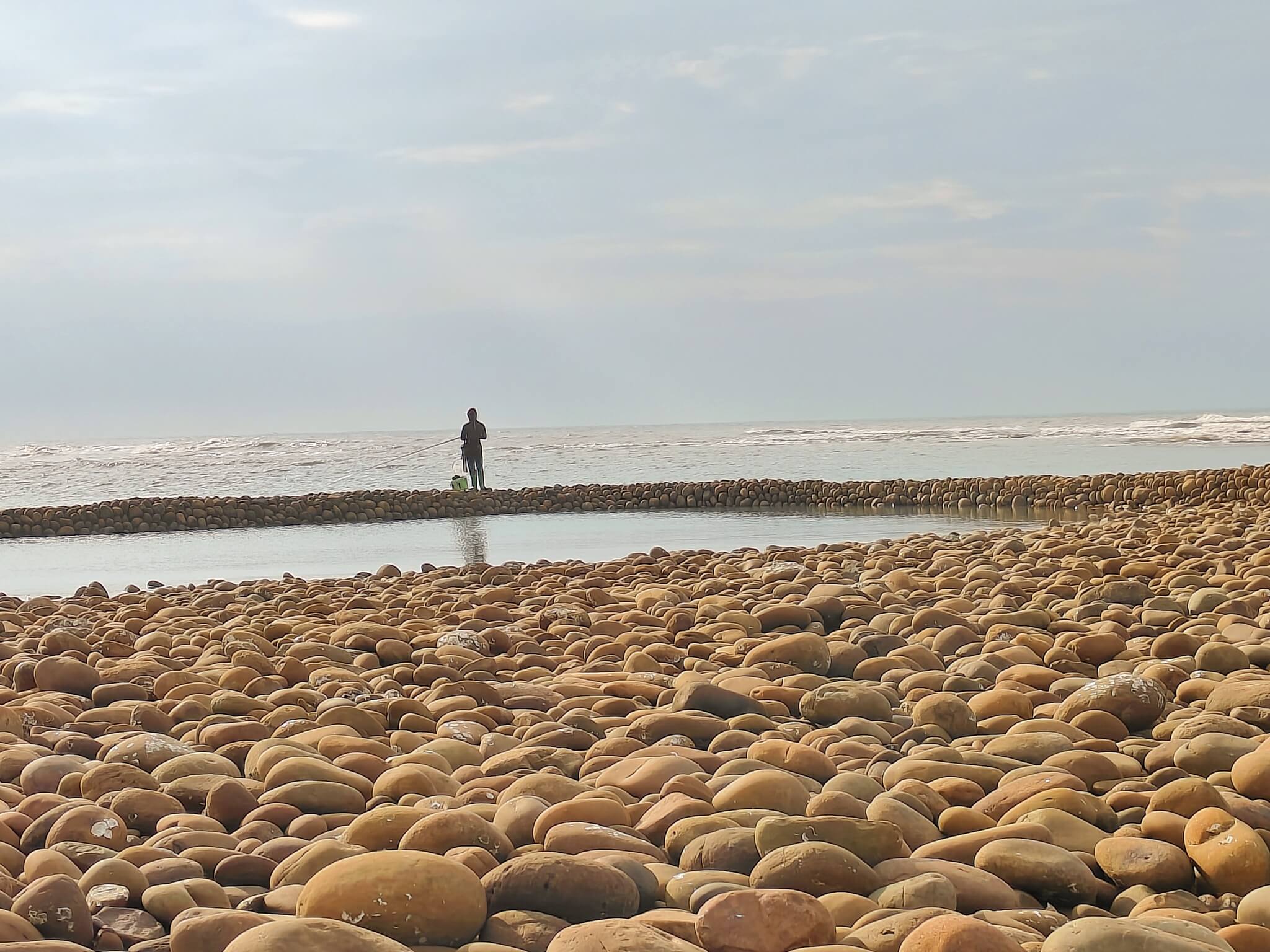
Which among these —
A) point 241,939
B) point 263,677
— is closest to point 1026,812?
point 241,939

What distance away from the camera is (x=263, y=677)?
3.66 metres

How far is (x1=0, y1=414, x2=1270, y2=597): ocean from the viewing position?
9523mm

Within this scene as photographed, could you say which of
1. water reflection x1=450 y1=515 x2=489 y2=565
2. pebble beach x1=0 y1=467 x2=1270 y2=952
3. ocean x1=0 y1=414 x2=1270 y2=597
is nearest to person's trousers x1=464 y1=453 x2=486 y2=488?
water reflection x1=450 y1=515 x2=489 y2=565

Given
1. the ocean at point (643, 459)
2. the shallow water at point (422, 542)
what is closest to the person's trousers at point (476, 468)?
the shallow water at point (422, 542)

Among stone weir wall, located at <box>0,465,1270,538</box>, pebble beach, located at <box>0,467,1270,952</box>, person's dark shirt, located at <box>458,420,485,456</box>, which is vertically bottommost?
pebble beach, located at <box>0,467,1270,952</box>

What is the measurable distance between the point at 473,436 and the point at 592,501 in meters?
1.94

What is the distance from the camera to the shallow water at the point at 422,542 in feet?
28.7

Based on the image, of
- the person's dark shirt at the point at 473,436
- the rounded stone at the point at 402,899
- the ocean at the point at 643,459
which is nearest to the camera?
the rounded stone at the point at 402,899

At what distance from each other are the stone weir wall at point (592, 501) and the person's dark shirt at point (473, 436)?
70cm

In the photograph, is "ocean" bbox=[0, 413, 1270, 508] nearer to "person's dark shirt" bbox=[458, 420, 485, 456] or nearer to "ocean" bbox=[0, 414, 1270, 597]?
"ocean" bbox=[0, 414, 1270, 597]

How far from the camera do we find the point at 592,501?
15648 mm

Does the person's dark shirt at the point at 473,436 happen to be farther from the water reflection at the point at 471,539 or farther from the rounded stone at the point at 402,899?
the rounded stone at the point at 402,899

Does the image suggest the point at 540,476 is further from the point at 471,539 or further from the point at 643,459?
the point at 471,539

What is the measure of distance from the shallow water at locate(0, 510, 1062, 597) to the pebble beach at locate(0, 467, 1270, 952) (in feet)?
10.8
